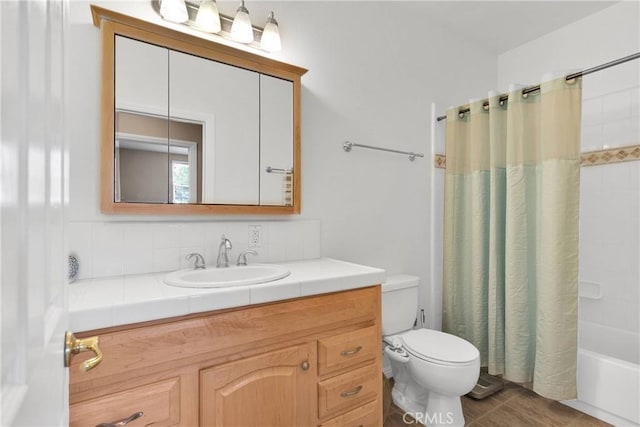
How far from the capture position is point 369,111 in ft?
7.10

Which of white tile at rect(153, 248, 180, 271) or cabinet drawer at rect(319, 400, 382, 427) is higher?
white tile at rect(153, 248, 180, 271)

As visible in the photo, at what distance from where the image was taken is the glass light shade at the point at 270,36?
5.58 feet

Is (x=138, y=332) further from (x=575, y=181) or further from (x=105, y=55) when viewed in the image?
(x=575, y=181)

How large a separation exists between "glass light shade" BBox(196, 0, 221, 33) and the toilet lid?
1885mm

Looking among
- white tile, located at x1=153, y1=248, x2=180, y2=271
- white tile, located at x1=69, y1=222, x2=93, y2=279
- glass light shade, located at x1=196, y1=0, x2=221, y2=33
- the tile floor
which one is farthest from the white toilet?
glass light shade, located at x1=196, y1=0, x2=221, y2=33

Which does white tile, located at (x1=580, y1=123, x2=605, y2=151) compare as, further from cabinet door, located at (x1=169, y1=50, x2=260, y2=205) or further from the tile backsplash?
cabinet door, located at (x1=169, y1=50, x2=260, y2=205)

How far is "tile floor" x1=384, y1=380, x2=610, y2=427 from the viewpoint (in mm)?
1764

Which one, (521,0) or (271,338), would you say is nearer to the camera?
(271,338)

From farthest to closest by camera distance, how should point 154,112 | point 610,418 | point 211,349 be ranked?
1. point 610,418
2. point 154,112
3. point 211,349

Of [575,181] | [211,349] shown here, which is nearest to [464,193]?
[575,181]

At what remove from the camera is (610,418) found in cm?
173

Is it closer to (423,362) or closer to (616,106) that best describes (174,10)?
(423,362)

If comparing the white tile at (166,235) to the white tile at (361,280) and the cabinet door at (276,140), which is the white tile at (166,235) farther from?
the white tile at (361,280)

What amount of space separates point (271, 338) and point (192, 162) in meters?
0.88
